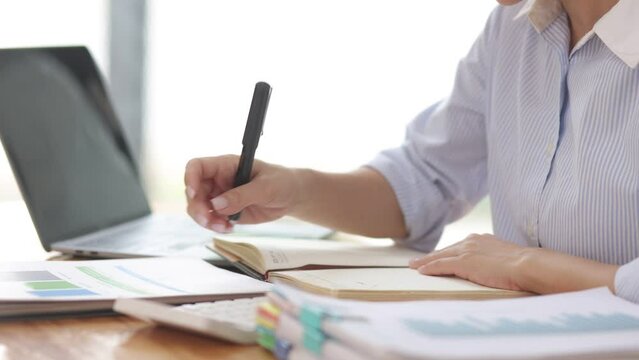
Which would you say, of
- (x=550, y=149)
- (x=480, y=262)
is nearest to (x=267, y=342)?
(x=480, y=262)

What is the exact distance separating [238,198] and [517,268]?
350 millimetres

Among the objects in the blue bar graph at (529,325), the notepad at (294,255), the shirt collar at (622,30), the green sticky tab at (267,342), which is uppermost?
the shirt collar at (622,30)

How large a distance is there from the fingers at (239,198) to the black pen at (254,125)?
0.02 metres

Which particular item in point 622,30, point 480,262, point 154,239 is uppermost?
point 622,30

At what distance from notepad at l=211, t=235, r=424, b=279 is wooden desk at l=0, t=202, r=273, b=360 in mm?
217

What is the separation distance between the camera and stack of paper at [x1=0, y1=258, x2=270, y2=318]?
0.90 meters

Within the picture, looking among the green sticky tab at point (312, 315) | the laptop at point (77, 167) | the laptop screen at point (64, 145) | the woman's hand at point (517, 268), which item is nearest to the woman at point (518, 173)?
the woman's hand at point (517, 268)

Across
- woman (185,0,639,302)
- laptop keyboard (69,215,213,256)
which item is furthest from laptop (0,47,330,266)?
woman (185,0,639,302)

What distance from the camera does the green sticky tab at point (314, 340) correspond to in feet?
2.27

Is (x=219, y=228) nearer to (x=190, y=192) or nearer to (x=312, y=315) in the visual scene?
(x=190, y=192)

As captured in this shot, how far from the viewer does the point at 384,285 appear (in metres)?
0.97

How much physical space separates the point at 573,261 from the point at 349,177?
45cm

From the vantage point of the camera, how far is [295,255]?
1.16 metres

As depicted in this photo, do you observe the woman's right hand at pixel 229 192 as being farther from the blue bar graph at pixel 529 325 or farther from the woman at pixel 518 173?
the blue bar graph at pixel 529 325
